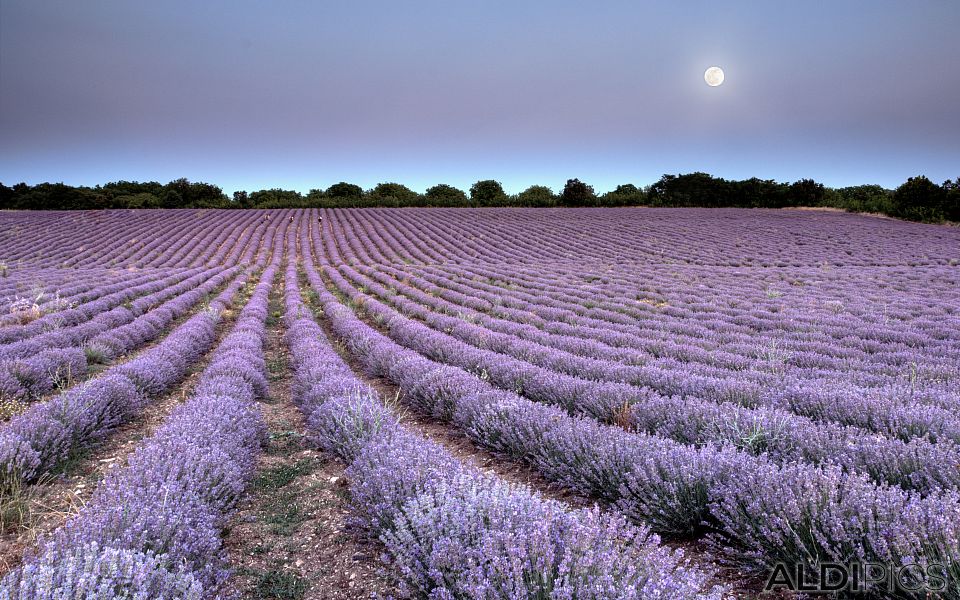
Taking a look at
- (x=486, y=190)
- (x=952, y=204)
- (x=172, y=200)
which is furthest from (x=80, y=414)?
(x=486, y=190)

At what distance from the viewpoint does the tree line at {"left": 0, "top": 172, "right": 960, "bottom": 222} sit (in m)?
34.8

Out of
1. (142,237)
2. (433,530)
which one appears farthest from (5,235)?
(433,530)

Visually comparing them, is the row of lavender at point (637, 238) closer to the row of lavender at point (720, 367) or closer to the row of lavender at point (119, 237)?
the row of lavender at point (119, 237)

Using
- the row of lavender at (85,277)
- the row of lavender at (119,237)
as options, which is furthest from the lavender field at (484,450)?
the row of lavender at (119,237)

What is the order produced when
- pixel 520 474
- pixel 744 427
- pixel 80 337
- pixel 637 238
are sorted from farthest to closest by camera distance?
pixel 637 238 → pixel 80 337 → pixel 520 474 → pixel 744 427

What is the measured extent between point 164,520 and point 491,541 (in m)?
1.54

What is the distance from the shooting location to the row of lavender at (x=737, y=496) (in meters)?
1.73

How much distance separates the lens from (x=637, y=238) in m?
27.3

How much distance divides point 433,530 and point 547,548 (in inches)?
21.3

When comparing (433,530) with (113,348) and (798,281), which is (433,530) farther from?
(798,281)

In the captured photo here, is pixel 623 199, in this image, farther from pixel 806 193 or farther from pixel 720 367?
pixel 720 367

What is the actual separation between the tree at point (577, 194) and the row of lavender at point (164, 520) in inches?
1864

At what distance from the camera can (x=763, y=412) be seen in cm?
316

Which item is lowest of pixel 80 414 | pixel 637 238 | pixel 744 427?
pixel 80 414
